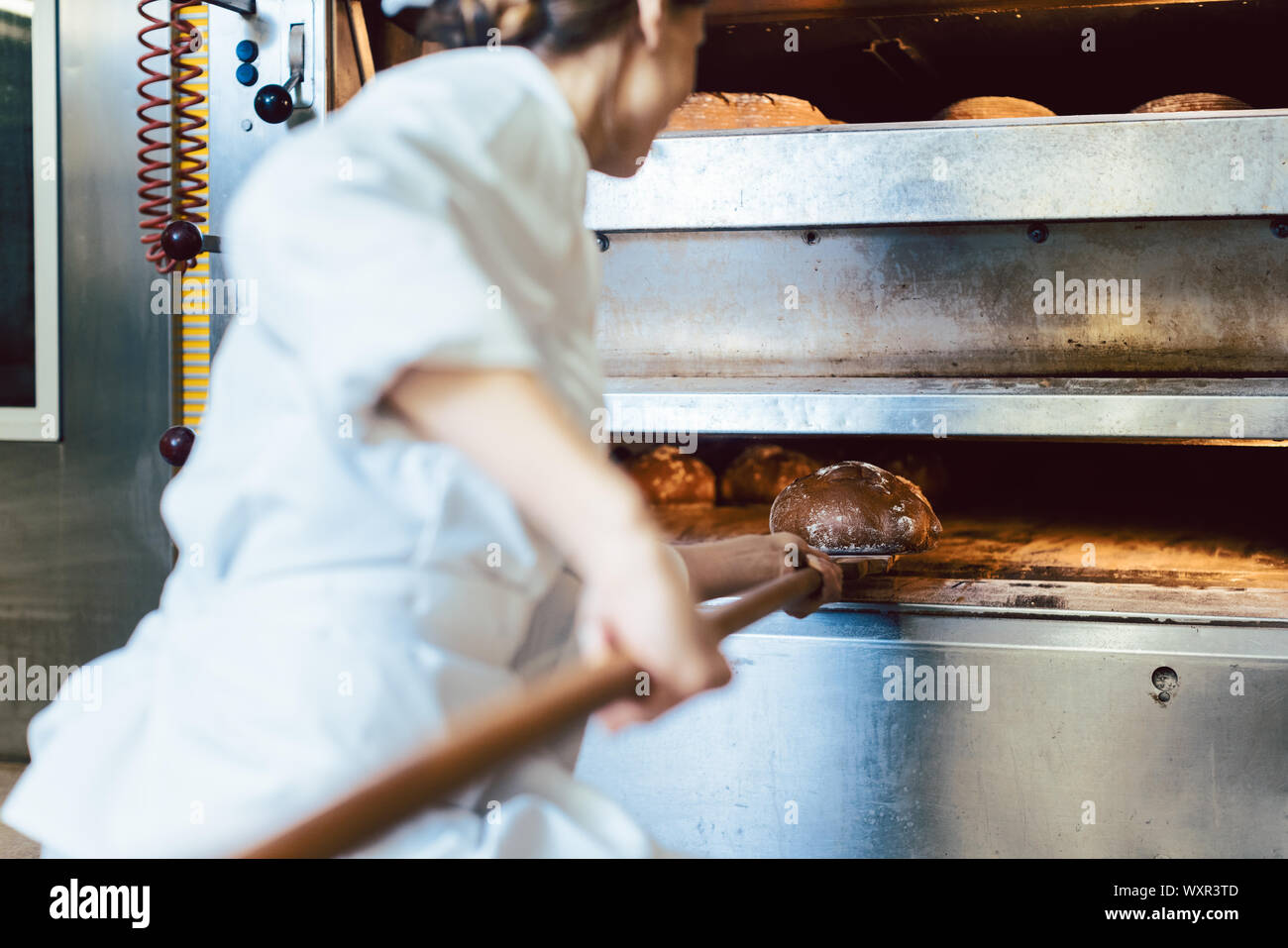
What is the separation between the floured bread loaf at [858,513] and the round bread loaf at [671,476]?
53cm

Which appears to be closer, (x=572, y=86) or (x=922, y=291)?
(x=572, y=86)

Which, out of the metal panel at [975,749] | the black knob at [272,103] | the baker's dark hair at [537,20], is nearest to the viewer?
the baker's dark hair at [537,20]

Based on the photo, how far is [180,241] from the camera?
5.16 ft

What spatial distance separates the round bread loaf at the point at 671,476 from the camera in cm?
234

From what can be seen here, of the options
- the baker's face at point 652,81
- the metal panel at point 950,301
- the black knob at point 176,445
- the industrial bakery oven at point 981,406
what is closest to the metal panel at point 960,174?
the industrial bakery oven at point 981,406

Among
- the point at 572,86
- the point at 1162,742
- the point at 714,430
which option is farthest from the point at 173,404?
the point at 1162,742

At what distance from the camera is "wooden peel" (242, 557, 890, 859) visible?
459 mm

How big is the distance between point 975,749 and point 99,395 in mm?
1780

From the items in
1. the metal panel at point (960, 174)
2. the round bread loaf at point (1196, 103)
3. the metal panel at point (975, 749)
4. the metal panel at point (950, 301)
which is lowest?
the metal panel at point (975, 749)

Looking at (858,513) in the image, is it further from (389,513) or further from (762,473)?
(389,513)

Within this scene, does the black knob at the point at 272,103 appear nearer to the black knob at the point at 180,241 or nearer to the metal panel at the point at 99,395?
the black knob at the point at 180,241

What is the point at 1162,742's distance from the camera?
149cm
